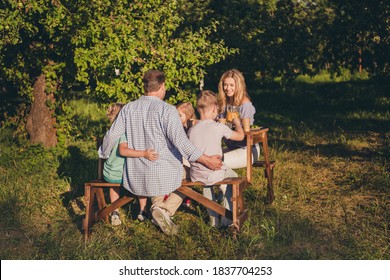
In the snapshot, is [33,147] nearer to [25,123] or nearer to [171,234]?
[25,123]

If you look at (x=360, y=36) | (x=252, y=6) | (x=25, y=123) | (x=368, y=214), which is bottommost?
(x=368, y=214)

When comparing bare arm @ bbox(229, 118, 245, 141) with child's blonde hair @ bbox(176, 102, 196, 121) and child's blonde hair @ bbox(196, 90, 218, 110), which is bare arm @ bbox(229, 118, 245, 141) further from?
child's blonde hair @ bbox(176, 102, 196, 121)

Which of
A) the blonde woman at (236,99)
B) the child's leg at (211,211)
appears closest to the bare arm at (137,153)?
the child's leg at (211,211)

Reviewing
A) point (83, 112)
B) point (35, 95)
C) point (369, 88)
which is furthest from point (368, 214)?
point (369, 88)

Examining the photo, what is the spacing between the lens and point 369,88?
1764cm

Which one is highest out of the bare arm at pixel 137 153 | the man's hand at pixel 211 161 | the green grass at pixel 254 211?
the bare arm at pixel 137 153

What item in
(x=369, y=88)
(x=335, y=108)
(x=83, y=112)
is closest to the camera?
(x=83, y=112)

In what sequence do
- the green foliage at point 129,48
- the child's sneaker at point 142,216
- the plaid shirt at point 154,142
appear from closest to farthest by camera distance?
the plaid shirt at point 154,142 < the child's sneaker at point 142,216 < the green foliage at point 129,48

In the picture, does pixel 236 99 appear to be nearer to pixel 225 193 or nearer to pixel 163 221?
pixel 225 193

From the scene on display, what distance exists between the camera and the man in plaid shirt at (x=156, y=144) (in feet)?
17.8

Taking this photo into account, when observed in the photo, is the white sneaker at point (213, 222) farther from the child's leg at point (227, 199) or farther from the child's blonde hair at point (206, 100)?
the child's blonde hair at point (206, 100)

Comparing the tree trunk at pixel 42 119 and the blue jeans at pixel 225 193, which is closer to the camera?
the blue jeans at pixel 225 193

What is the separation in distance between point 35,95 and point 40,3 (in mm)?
2308

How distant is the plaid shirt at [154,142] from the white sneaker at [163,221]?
17cm
